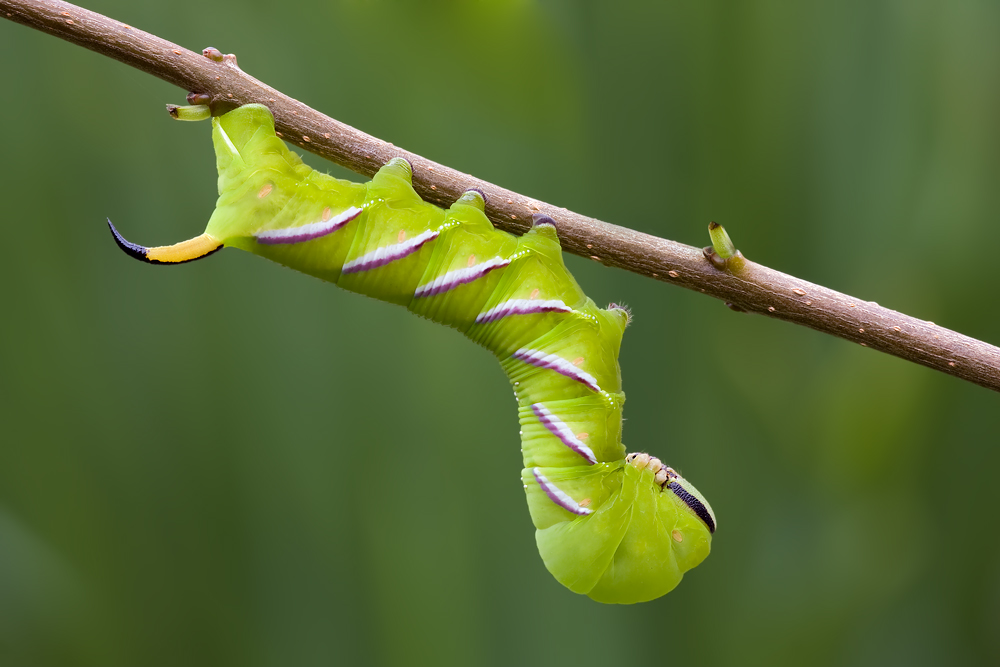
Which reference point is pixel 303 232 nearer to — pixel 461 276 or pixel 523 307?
pixel 461 276

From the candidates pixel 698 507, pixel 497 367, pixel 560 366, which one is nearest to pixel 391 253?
pixel 560 366

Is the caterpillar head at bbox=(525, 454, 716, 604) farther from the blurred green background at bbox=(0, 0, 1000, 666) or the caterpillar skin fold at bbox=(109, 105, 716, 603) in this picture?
the blurred green background at bbox=(0, 0, 1000, 666)

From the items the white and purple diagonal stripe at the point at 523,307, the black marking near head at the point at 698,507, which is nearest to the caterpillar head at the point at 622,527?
the black marking near head at the point at 698,507

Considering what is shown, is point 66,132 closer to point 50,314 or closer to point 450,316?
point 50,314

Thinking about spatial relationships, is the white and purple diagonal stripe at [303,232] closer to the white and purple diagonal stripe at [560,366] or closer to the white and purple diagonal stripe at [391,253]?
the white and purple diagonal stripe at [391,253]

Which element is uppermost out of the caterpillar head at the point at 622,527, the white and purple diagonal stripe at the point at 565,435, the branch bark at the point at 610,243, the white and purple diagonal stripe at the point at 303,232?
the branch bark at the point at 610,243

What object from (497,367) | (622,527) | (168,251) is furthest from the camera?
(497,367)

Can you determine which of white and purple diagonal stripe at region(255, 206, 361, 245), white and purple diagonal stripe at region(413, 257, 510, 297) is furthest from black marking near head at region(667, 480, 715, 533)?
white and purple diagonal stripe at region(255, 206, 361, 245)

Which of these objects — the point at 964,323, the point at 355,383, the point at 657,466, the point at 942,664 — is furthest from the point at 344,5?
the point at 942,664
